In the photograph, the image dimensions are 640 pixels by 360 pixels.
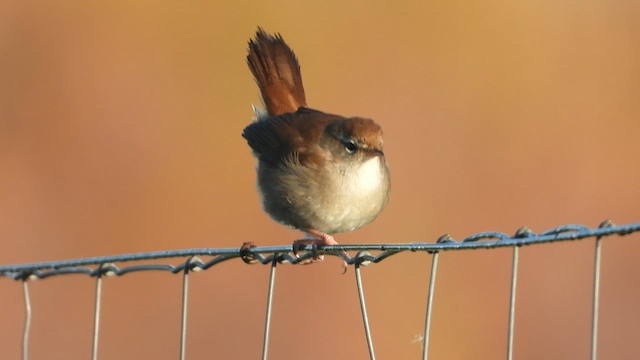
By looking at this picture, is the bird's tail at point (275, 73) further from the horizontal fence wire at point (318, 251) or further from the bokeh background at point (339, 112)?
the bokeh background at point (339, 112)

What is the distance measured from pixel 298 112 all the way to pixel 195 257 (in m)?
2.22

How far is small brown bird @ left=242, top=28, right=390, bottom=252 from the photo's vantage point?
483cm

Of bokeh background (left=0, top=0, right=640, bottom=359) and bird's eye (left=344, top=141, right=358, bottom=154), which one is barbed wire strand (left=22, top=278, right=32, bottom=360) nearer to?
bird's eye (left=344, top=141, right=358, bottom=154)

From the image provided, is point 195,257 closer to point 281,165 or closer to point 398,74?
point 281,165

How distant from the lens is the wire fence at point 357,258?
2.54 meters

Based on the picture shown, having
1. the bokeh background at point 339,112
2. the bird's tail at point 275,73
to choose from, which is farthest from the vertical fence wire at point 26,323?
the bokeh background at point 339,112

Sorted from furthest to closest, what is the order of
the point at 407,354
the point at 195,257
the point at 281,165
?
the point at 407,354
the point at 281,165
the point at 195,257

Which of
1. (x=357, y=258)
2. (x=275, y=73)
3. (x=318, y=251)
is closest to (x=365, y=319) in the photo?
(x=357, y=258)

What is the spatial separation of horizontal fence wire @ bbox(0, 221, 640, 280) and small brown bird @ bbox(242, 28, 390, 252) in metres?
0.80

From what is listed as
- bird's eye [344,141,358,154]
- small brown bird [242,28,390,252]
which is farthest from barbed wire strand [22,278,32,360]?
bird's eye [344,141,358,154]

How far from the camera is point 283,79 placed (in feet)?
19.4

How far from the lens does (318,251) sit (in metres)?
3.50

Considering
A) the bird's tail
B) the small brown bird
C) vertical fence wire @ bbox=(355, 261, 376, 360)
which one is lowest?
vertical fence wire @ bbox=(355, 261, 376, 360)

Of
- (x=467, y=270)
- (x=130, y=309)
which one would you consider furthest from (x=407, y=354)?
(x=130, y=309)
